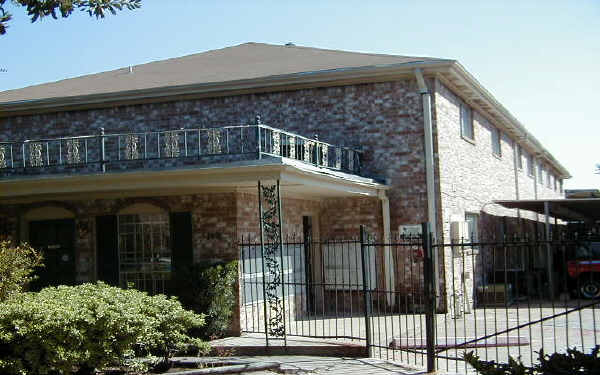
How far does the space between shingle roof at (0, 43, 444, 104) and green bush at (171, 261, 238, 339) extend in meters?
5.81

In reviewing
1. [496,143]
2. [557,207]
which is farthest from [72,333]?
[496,143]

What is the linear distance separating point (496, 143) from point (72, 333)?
16189 mm

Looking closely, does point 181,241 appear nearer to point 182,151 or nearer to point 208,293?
point 208,293

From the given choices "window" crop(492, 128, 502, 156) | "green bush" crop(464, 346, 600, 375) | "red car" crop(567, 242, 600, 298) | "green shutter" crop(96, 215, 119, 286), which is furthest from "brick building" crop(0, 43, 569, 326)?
"green bush" crop(464, 346, 600, 375)

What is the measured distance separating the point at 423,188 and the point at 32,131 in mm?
9913

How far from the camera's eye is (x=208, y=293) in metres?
12.2

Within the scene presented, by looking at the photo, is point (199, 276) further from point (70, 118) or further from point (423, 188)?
point (70, 118)

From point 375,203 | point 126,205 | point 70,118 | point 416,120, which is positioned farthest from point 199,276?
point 70,118

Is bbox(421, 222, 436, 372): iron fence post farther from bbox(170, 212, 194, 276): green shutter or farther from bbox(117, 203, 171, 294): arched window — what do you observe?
bbox(117, 203, 171, 294): arched window

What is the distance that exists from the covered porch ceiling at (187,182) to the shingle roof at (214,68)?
11.8ft

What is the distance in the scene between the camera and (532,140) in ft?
84.8

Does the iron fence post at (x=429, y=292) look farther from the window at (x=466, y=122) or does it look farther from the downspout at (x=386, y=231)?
the window at (x=466, y=122)

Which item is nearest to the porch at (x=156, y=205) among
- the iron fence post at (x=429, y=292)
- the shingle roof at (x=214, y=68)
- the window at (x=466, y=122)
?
the shingle roof at (x=214, y=68)

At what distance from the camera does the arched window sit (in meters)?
14.1
